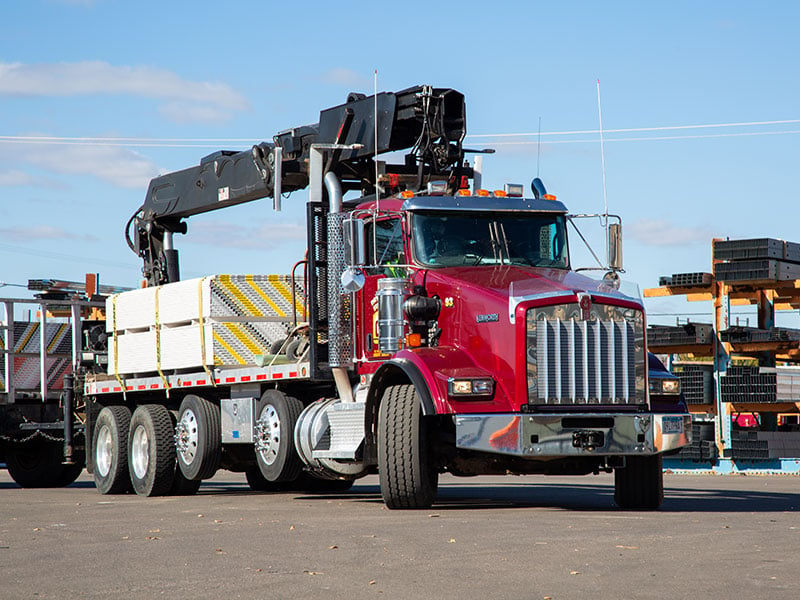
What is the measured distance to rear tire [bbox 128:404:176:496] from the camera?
1834 cm

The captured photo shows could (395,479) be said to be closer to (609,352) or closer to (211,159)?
(609,352)

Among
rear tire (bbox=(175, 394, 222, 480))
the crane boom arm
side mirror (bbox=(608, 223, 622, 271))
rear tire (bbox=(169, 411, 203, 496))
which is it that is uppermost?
the crane boom arm

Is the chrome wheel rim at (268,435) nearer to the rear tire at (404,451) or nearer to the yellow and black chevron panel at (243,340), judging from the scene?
the yellow and black chevron panel at (243,340)

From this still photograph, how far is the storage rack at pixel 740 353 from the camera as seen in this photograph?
1024 inches

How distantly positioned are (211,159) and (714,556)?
12718 mm

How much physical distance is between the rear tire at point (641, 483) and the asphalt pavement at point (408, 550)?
372mm

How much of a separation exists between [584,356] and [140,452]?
8.23 meters

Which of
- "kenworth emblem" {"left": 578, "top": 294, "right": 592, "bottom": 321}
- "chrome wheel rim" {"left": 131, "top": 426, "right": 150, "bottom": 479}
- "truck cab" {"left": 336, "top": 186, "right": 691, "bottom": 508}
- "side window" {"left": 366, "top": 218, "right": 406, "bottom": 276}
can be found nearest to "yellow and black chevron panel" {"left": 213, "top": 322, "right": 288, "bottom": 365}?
"chrome wheel rim" {"left": 131, "top": 426, "right": 150, "bottom": 479}

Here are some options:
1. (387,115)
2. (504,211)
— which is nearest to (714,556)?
(504,211)

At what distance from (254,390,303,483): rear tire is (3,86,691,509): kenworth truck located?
0.09ft

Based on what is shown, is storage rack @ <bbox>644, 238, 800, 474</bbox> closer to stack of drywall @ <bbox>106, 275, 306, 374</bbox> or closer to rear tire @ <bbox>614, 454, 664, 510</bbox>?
stack of drywall @ <bbox>106, 275, 306, 374</bbox>

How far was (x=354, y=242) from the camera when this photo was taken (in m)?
13.9

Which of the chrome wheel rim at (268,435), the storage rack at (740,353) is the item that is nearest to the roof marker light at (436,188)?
the chrome wheel rim at (268,435)

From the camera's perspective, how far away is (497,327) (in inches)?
517
